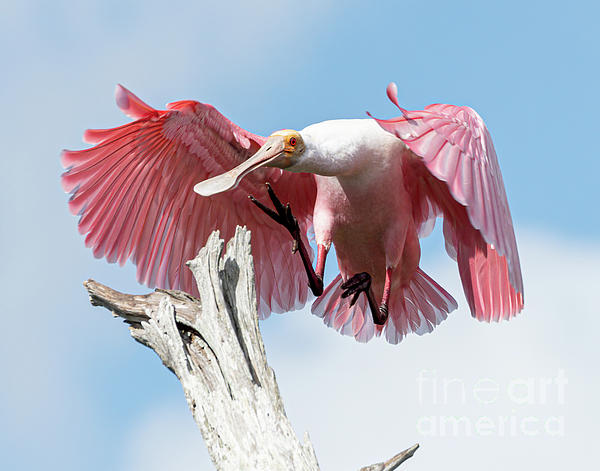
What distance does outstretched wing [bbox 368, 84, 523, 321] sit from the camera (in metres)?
5.45

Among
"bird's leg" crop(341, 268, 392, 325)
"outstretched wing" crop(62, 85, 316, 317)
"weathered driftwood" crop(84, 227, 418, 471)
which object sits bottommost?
"weathered driftwood" crop(84, 227, 418, 471)

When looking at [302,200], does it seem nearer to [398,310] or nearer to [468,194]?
[398,310]

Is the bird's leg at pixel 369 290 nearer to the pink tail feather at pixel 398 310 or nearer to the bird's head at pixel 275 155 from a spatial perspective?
the pink tail feather at pixel 398 310

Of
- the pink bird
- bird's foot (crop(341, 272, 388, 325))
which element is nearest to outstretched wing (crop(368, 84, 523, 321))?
the pink bird

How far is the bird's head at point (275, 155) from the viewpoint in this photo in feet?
20.0

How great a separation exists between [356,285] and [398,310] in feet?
2.95

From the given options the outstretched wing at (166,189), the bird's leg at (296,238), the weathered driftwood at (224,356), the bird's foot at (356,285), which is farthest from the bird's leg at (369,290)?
the weathered driftwood at (224,356)

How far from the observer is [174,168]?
22.0 feet

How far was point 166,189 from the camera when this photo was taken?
676 cm

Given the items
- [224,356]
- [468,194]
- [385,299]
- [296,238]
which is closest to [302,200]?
[296,238]

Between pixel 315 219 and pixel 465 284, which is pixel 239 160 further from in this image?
pixel 465 284

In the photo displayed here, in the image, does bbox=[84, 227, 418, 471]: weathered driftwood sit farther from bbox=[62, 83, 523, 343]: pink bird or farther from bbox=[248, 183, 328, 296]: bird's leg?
bbox=[248, 183, 328, 296]: bird's leg

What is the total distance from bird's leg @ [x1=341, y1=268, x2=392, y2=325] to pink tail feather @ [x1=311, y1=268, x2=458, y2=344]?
0.57m

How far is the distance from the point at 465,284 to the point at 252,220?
186 centimetres
